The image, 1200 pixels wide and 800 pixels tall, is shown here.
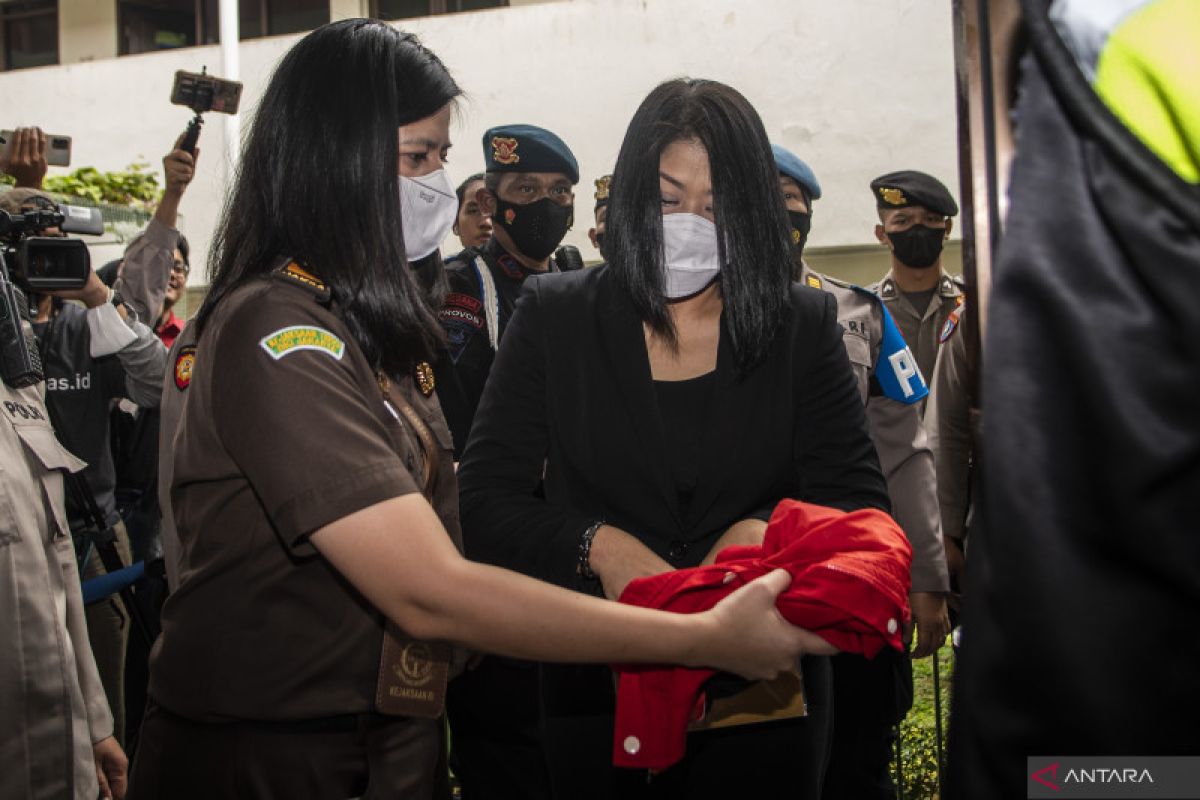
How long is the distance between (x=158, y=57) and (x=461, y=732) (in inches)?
413

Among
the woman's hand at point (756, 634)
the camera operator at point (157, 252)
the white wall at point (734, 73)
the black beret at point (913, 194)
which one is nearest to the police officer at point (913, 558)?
the woman's hand at point (756, 634)

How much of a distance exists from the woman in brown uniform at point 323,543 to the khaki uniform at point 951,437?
2504 millimetres

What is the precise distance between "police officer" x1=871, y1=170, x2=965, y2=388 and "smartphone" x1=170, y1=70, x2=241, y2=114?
2.87m

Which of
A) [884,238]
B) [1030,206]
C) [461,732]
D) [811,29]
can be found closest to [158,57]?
[811,29]

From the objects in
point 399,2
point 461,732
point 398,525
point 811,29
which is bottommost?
point 461,732

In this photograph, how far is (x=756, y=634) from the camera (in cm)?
151

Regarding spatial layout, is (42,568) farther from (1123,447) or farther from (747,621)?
(1123,447)

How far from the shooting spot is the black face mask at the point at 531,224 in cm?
379

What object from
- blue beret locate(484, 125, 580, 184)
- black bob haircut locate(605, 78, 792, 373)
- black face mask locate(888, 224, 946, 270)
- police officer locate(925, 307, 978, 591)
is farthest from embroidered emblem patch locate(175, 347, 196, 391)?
black face mask locate(888, 224, 946, 270)

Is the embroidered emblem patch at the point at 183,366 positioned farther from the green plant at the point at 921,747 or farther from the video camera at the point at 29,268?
the green plant at the point at 921,747

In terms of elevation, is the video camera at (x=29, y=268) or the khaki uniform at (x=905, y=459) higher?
A: the video camera at (x=29, y=268)

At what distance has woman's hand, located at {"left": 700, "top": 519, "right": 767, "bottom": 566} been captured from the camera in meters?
1.84

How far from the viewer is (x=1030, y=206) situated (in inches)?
24.7

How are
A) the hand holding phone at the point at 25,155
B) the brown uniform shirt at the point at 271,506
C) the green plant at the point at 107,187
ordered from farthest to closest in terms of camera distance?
the green plant at the point at 107,187 < the hand holding phone at the point at 25,155 < the brown uniform shirt at the point at 271,506
